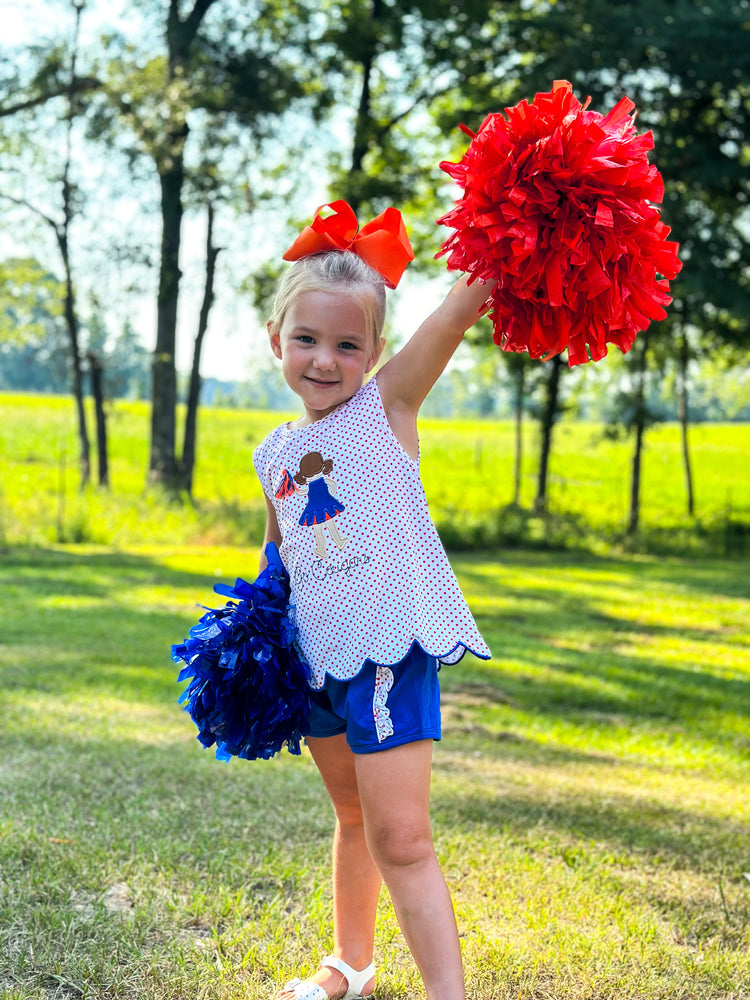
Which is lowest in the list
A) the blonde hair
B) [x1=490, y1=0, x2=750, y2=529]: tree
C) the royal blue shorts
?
the royal blue shorts

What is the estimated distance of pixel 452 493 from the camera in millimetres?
22312

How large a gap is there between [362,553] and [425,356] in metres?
0.44

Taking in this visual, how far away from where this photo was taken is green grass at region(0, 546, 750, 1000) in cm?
248

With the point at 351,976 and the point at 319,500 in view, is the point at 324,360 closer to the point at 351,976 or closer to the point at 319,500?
the point at 319,500

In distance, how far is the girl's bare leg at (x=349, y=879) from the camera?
2.38 metres

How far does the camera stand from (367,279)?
2.35m

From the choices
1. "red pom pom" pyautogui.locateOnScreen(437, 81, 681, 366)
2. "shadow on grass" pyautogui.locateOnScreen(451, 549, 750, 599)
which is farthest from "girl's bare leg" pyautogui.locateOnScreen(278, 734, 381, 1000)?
"shadow on grass" pyautogui.locateOnScreen(451, 549, 750, 599)

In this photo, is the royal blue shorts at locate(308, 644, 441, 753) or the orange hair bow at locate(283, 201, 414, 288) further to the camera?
the orange hair bow at locate(283, 201, 414, 288)

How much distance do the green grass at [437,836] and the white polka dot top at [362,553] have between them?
846mm

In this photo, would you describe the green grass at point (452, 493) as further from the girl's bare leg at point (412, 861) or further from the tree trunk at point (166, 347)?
the girl's bare leg at point (412, 861)

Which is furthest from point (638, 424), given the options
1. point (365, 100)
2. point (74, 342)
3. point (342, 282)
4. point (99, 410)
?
point (342, 282)

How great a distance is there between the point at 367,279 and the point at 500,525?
44.4 feet

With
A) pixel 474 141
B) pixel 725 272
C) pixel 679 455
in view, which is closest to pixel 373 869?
pixel 474 141

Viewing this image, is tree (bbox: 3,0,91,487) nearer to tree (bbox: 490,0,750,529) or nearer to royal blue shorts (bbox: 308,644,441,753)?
tree (bbox: 490,0,750,529)
